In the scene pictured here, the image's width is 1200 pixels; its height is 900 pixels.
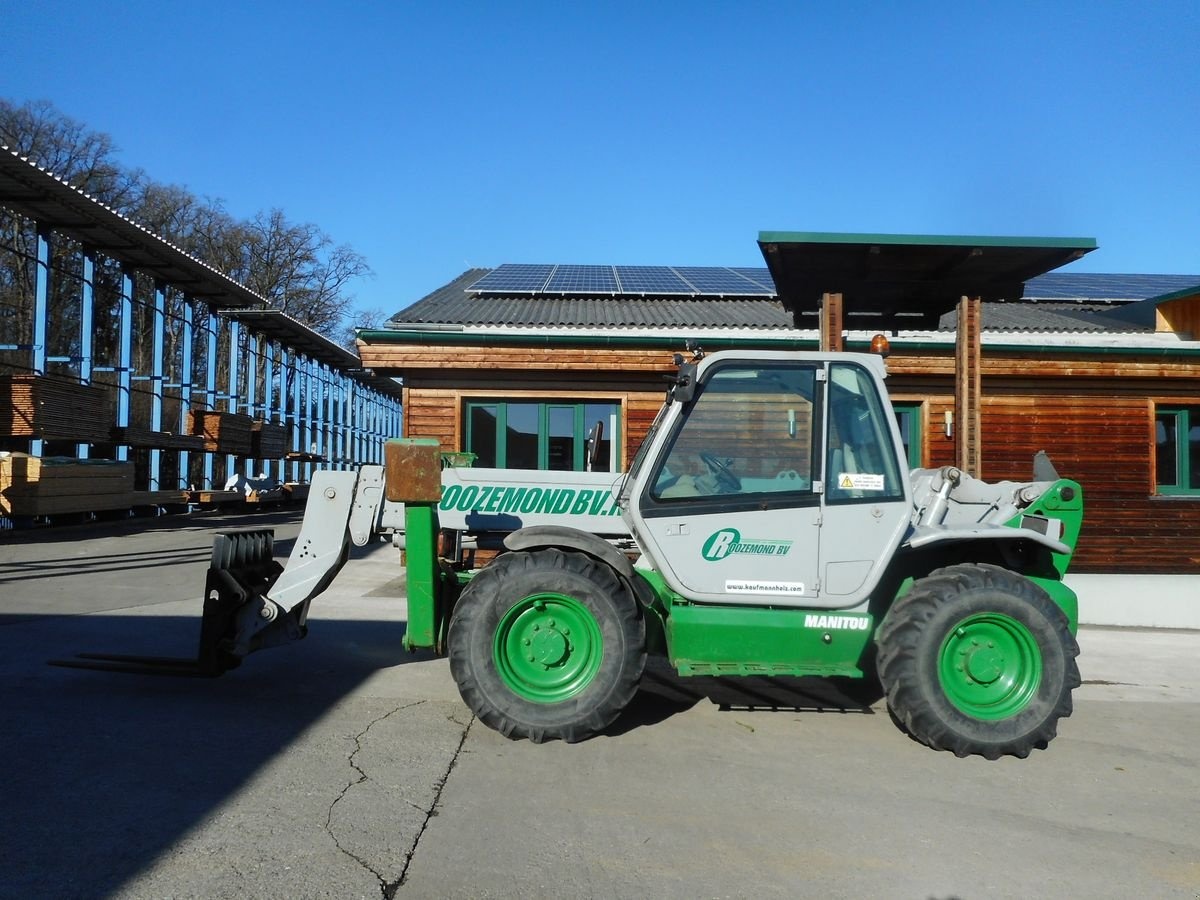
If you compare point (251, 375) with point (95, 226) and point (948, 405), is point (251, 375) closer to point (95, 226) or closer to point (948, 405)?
point (95, 226)

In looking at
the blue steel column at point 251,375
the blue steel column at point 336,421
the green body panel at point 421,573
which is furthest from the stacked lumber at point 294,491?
the green body panel at point 421,573

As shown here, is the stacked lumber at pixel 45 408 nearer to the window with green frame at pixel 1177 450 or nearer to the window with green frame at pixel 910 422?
the window with green frame at pixel 910 422

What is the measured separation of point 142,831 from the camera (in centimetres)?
373

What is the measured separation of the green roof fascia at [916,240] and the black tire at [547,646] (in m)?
4.20

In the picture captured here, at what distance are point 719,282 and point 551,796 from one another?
1423cm

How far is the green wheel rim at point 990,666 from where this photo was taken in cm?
508

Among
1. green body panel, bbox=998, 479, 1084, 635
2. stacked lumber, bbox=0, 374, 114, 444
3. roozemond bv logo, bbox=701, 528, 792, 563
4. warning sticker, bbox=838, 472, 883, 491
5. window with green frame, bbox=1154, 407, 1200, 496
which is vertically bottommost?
roozemond bv logo, bbox=701, 528, 792, 563

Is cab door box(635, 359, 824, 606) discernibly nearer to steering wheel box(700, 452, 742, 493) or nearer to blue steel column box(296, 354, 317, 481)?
steering wheel box(700, 452, 742, 493)

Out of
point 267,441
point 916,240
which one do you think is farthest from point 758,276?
point 267,441

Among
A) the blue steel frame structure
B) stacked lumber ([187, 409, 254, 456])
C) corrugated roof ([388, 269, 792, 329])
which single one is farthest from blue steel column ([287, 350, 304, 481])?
corrugated roof ([388, 269, 792, 329])

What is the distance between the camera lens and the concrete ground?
11.4ft

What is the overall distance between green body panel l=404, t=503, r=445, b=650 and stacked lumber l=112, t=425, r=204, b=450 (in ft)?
64.7

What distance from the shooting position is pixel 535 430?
1179 cm

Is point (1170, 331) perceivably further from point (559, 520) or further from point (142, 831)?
point (142, 831)
